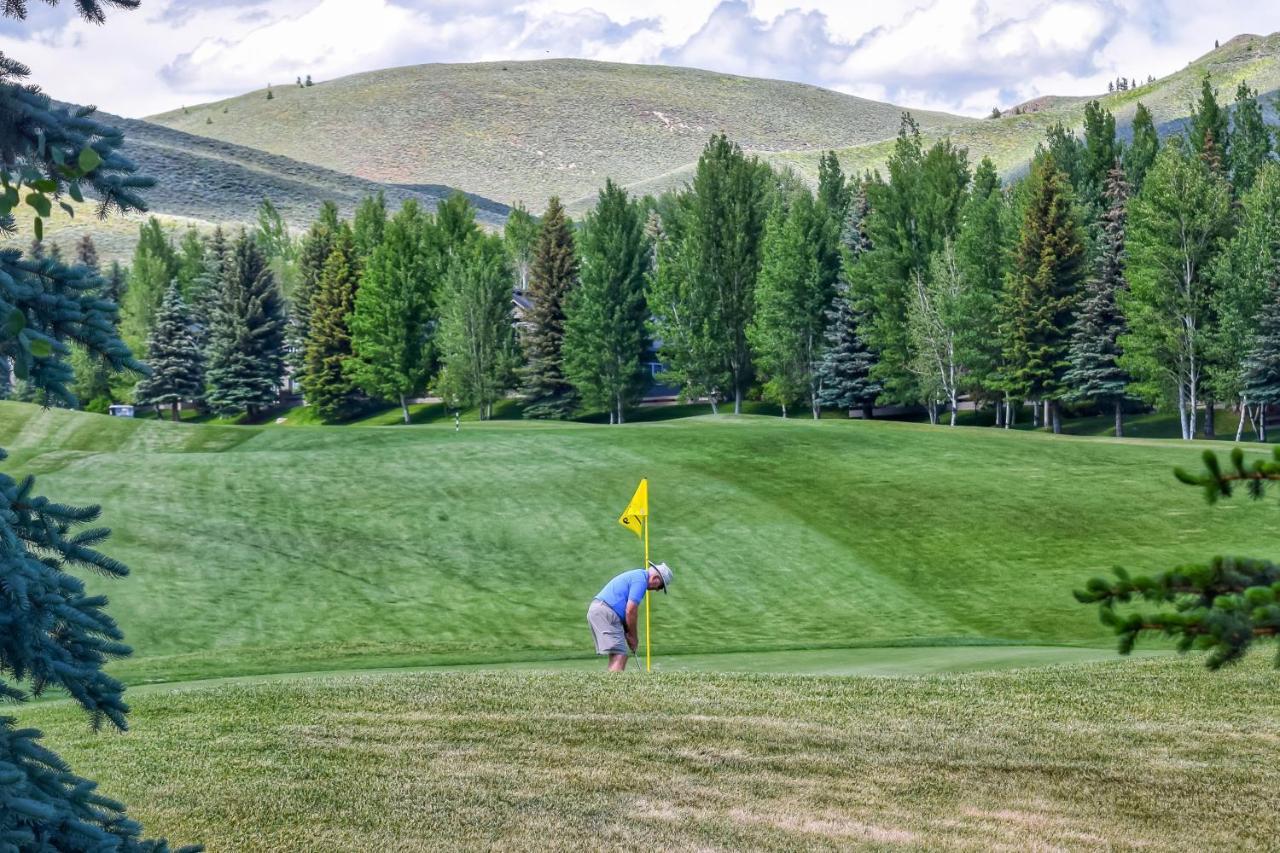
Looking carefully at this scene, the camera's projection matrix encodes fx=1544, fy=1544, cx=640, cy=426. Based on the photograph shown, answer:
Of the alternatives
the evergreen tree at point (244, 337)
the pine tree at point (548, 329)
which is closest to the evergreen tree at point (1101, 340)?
the pine tree at point (548, 329)

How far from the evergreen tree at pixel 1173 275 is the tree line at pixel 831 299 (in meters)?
0.11

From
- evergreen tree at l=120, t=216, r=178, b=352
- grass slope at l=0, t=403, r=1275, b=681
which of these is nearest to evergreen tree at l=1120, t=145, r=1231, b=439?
grass slope at l=0, t=403, r=1275, b=681

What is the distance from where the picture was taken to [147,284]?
11000 cm

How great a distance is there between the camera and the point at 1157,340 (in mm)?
62969

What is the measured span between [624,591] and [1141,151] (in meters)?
74.6

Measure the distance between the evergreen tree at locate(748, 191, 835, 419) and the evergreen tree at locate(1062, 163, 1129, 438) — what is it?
13.3 metres

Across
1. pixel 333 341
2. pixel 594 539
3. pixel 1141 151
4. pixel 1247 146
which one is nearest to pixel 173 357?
pixel 333 341

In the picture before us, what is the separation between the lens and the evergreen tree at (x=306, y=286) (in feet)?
320

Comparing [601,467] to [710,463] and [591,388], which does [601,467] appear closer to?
[710,463]

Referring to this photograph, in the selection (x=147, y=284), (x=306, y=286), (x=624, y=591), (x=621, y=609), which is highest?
(x=147, y=284)

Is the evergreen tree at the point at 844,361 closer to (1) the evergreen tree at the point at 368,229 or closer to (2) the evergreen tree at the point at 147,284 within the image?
(1) the evergreen tree at the point at 368,229

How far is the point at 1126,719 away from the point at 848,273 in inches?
2380

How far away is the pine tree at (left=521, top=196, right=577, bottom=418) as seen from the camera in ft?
278

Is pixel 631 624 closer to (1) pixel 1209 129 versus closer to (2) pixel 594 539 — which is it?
(2) pixel 594 539
